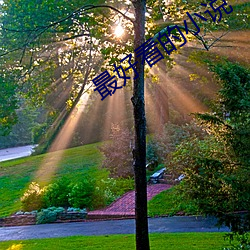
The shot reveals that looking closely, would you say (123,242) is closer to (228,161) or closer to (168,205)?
(168,205)

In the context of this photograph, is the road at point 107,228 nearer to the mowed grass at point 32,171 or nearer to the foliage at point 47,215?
the foliage at point 47,215

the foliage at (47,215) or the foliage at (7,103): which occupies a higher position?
the foliage at (7,103)

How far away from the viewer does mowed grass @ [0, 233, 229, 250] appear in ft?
20.8

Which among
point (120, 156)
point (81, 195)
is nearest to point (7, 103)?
point (81, 195)

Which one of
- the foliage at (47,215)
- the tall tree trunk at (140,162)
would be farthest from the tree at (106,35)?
the foliage at (47,215)

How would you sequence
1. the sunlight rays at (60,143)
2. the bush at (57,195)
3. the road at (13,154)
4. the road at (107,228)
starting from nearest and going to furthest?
the road at (107,228) → the bush at (57,195) → the sunlight rays at (60,143) → the road at (13,154)

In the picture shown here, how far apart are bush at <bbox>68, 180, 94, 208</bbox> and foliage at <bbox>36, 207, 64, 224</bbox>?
526mm

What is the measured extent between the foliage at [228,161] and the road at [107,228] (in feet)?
12.6

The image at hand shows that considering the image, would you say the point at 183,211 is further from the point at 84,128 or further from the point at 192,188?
the point at 84,128

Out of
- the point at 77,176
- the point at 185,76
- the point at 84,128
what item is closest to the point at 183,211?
the point at 77,176

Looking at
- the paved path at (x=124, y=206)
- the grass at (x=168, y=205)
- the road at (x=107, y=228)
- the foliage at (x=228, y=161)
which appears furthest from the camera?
the paved path at (x=124, y=206)

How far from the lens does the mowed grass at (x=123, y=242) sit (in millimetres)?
6340

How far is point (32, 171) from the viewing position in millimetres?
20000

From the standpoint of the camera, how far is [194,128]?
555 inches
